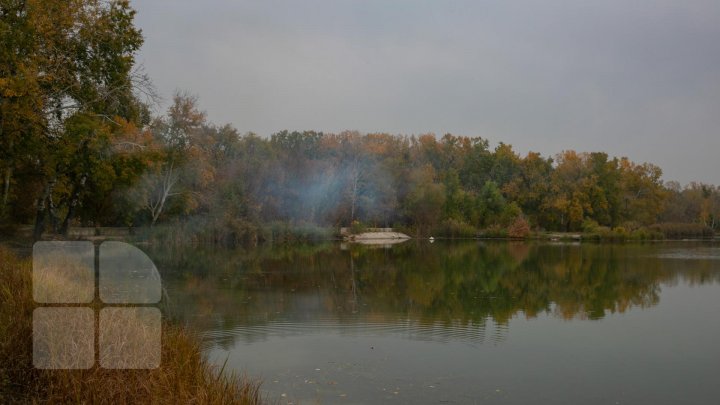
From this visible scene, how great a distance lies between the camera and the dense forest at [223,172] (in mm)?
16594

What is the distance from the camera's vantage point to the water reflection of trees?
45.1 ft

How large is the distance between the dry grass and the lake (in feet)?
5.67

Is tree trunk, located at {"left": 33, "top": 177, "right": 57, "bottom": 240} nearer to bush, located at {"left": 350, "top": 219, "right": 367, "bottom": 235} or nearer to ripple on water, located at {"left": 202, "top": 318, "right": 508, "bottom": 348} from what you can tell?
ripple on water, located at {"left": 202, "top": 318, "right": 508, "bottom": 348}

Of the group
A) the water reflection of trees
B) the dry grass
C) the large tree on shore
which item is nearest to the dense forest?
the large tree on shore

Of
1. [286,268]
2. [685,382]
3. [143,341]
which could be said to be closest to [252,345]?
[143,341]

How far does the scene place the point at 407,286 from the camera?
61.7 feet

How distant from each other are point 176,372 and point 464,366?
463 cm

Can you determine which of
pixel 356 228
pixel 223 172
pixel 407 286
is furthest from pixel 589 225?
pixel 407 286

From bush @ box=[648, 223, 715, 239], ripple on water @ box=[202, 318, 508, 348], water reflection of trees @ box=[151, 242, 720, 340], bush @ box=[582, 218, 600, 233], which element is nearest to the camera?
ripple on water @ box=[202, 318, 508, 348]

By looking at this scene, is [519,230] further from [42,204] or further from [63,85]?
[63,85]

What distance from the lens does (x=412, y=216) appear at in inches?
2237

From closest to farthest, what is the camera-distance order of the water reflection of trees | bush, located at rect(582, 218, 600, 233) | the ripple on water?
the ripple on water
the water reflection of trees
bush, located at rect(582, 218, 600, 233)

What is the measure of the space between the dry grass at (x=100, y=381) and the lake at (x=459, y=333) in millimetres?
1728

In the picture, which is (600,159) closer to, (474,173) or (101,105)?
(474,173)
